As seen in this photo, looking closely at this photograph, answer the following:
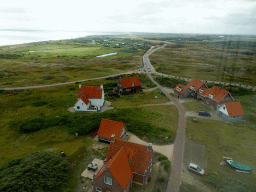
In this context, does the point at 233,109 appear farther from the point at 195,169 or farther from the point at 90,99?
the point at 90,99

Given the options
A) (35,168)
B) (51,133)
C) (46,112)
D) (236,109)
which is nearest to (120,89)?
(46,112)

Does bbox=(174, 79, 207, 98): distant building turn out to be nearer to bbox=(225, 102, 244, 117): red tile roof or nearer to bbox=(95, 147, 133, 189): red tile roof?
bbox=(225, 102, 244, 117): red tile roof

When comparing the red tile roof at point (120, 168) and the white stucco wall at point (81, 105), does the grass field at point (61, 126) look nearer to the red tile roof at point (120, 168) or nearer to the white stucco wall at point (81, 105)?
the white stucco wall at point (81, 105)

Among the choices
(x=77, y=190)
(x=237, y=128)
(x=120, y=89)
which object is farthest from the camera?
(x=120, y=89)

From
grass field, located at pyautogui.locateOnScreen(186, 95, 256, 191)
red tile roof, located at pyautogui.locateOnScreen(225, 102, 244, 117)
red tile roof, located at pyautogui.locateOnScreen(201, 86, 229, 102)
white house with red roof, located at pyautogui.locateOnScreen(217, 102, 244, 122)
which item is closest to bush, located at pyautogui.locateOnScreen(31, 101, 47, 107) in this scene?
grass field, located at pyautogui.locateOnScreen(186, 95, 256, 191)

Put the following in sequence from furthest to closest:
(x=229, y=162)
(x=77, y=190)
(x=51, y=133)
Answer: (x=51, y=133)
(x=229, y=162)
(x=77, y=190)

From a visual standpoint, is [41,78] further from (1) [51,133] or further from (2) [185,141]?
(2) [185,141]

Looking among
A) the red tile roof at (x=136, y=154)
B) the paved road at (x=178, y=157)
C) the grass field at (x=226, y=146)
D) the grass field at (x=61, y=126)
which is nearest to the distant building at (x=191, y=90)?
the grass field at (x=61, y=126)

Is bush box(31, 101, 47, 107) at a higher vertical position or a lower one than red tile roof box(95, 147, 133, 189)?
lower
